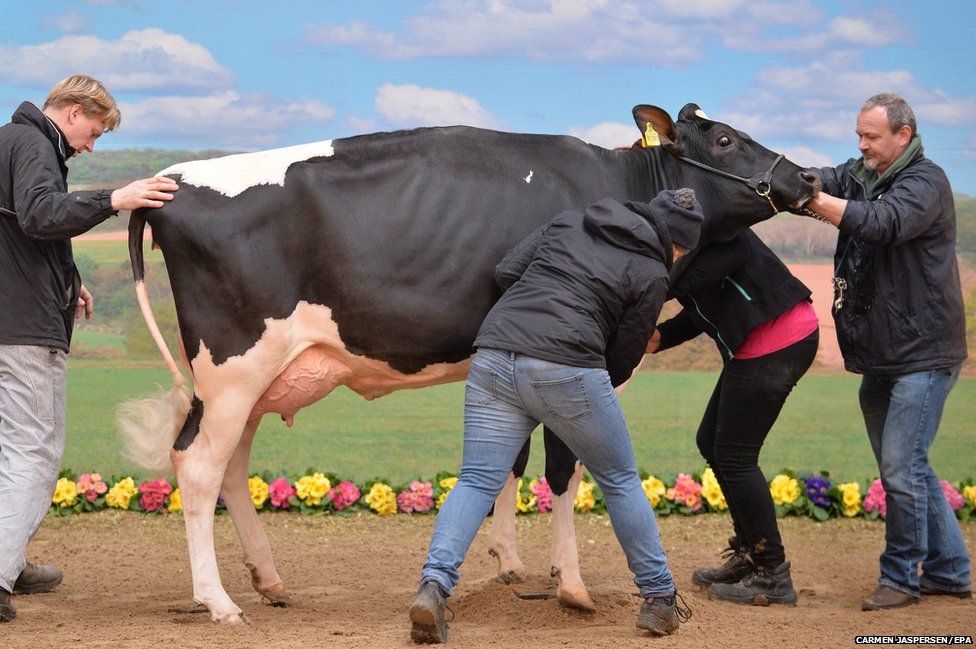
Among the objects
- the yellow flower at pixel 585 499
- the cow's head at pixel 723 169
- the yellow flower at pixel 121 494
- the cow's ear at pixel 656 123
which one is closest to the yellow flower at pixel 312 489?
the yellow flower at pixel 121 494

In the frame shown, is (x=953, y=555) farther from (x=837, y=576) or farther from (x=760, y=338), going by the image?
(x=760, y=338)

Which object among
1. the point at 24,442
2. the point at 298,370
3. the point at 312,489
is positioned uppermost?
the point at 298,370

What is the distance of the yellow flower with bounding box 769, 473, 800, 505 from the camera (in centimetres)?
737

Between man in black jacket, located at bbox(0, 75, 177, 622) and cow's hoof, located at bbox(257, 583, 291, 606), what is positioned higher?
man in black jacket, located at bbox(0, 75, 177, 622)

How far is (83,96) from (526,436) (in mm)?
2574

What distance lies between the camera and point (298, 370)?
16.5ft

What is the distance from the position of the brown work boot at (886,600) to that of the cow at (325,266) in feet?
6.49

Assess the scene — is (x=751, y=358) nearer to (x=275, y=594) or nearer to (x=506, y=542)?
(x=506, y=542)

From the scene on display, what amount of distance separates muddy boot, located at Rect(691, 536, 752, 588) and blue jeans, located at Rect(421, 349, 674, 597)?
4.49ft

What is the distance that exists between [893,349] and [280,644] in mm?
3164

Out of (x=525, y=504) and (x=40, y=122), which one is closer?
(x=40, y=122)

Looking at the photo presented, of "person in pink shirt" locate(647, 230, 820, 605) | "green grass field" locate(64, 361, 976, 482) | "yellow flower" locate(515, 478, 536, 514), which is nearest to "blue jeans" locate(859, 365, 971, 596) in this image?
"person in pink shirt" locate(647, 230, 820, 605)

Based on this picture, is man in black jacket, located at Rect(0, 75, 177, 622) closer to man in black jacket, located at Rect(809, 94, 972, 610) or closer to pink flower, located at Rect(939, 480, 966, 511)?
man in black jacket, located at Rect(809, 94, 972, 610)

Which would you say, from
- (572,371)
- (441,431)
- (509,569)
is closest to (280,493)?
(441,431)
